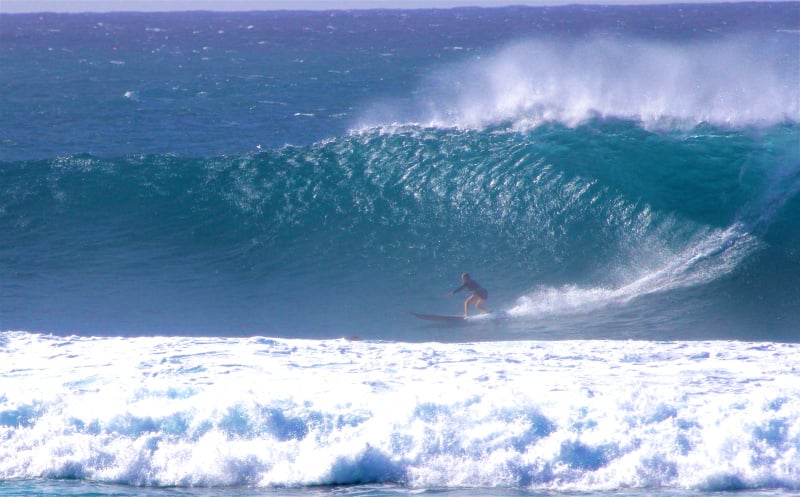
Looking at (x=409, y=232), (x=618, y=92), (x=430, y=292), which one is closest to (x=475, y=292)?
(x=430, y=292)

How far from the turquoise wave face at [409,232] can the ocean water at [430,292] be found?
5cm

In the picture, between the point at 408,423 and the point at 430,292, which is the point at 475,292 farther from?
the point at 408,423

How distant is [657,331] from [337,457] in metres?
6.32

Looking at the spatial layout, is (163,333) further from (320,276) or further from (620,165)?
(620,165)

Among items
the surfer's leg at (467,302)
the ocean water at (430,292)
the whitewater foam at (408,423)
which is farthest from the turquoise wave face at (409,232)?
→ the whitewater foam at (408,423)

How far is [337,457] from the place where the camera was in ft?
19.8

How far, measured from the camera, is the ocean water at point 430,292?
6035mm

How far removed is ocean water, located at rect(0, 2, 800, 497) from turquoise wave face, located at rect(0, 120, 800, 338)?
5 centimetres

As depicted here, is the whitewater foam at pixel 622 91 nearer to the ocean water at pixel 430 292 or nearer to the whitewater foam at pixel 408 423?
the ocean water at pixel 430 292

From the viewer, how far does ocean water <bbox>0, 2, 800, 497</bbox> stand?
604 cm

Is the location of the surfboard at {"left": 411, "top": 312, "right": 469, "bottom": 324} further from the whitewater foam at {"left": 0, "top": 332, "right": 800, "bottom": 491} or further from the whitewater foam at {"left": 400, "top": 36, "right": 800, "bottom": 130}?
the whitewater foam at {"left": 400, "top": 36, "right": 800, "bottom": 130}

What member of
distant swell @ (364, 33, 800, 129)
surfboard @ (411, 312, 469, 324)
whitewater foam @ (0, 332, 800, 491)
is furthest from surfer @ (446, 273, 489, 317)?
distant swell @ (364, 33, 800, 129)

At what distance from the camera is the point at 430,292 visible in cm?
1310

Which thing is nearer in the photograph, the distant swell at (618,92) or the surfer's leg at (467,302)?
the surfer's leg at (467,302)
